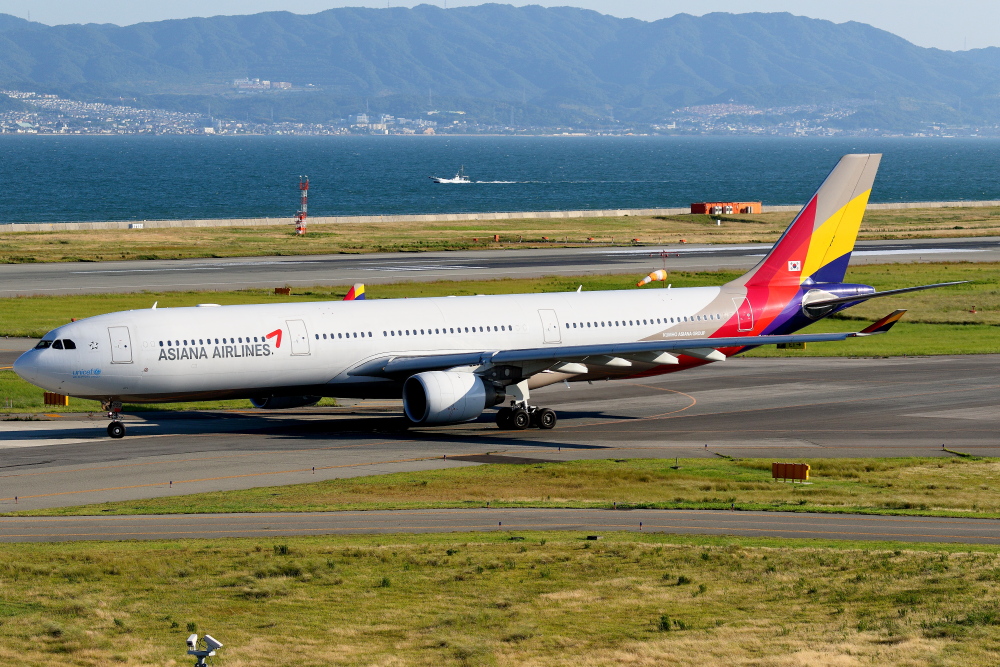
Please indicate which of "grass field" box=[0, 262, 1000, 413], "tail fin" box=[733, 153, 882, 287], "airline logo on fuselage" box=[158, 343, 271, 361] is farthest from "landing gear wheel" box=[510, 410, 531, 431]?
"grass field" box=[0, 262, 1000, 413]

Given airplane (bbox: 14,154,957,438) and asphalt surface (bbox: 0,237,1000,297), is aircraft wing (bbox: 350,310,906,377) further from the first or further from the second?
asphalt surface (bbox: 0,237,1000,297)

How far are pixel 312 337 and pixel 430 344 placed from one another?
4.92m

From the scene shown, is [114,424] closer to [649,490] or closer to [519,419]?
[519,419]

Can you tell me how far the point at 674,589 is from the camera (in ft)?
92.9

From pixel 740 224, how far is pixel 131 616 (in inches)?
6050

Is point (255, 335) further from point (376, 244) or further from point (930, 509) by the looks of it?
point (376, 244)

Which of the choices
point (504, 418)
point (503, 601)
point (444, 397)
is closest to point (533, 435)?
point (504, 418)

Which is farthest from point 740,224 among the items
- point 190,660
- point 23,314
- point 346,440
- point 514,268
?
point 190,660

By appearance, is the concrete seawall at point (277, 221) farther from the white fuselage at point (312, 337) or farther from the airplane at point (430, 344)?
the airplane at point (430, 344)

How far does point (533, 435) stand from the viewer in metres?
50.3

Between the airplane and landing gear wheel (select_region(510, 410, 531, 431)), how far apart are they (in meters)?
0.05

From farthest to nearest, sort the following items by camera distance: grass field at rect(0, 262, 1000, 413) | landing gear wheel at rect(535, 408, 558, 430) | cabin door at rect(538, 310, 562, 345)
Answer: grass field at rect(0, 262, 1000, 413)
cabin door at rect(538, 310, 562, 345)
landing gear wheel at rect(535, 408, 558, 430)

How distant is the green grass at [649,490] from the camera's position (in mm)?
37000

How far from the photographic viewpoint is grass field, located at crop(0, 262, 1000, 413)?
7331cm
